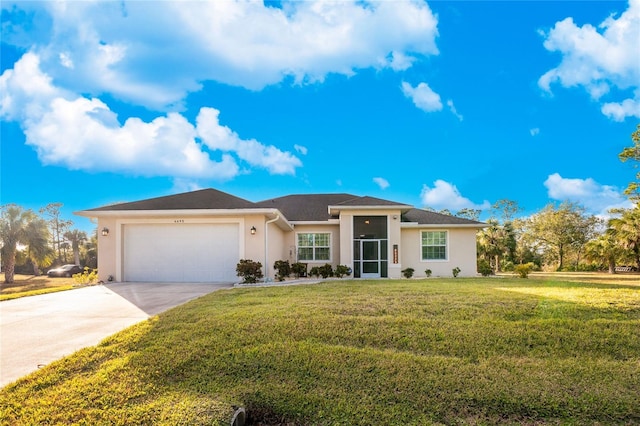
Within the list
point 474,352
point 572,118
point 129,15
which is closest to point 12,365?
point 474,352

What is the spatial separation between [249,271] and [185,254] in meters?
2.86

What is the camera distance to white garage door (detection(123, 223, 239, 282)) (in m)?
14.6

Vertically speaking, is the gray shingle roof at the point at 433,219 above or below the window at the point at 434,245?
above

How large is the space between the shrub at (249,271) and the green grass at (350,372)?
22.8 ft

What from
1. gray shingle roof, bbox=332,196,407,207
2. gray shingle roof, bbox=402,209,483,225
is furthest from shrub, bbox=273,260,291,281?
gray shingle roof, bbox=402,209,483,225

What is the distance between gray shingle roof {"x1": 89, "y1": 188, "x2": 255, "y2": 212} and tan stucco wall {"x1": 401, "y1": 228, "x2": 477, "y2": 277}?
8.80 m

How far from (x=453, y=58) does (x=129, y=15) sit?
12.8m

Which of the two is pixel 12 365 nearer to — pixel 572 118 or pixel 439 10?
pixel 439 10

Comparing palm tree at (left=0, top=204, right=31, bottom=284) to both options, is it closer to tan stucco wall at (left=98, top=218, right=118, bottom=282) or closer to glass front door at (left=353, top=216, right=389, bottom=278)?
tan stucco wall at (left=98, top=218, right=118, bottom=282)

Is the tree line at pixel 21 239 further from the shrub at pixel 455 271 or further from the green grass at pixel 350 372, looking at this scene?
the shrub at pixel 455 271

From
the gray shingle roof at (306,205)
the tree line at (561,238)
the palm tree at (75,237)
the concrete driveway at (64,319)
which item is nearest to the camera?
the concrete driveway at (64,319)

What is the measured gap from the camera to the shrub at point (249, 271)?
13641mm

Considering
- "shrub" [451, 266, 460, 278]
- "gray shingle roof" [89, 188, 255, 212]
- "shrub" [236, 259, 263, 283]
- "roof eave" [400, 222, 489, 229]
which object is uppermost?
"gray shingle roof" [89, 188, 255, 212]

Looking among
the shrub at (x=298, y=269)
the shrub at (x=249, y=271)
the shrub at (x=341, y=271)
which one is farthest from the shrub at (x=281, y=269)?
the shrub at (x=341, y=271)
